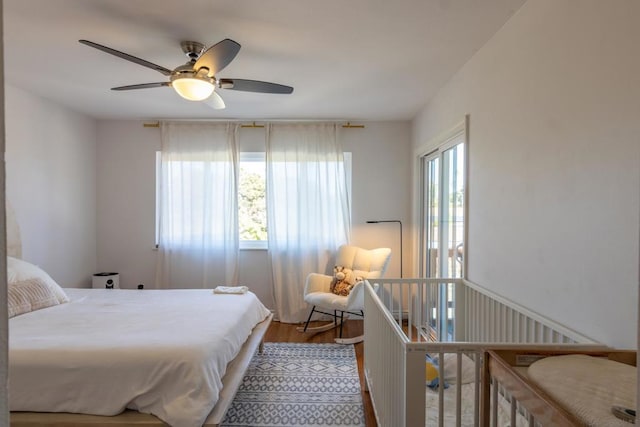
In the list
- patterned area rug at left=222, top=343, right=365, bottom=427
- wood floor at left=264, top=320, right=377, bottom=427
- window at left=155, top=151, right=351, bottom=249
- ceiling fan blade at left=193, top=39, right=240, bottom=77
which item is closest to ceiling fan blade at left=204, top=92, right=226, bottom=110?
ceiling fan blade at left=193, top=39, right=240, bottom=77

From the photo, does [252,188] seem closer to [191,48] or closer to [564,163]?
[191,48]

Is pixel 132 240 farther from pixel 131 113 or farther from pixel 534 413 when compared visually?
pixel 534 413

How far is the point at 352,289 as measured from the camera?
3465mm

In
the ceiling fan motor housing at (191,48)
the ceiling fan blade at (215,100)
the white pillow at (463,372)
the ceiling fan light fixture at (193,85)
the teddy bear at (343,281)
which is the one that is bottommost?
the white pillow at (463,372)

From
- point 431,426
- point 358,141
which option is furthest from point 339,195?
point 431,426

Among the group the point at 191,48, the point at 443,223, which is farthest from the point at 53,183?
the point at 443,223

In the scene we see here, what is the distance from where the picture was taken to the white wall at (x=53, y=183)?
123 inches

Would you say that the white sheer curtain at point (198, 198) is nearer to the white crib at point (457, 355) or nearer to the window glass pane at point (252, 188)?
the window glass pane at point (252, 188)

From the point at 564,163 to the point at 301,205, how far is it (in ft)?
9.61

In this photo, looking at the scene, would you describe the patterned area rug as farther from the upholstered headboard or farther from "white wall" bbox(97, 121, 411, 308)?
the upholstered headboard

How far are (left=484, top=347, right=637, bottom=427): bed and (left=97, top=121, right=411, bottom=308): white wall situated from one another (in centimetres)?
329

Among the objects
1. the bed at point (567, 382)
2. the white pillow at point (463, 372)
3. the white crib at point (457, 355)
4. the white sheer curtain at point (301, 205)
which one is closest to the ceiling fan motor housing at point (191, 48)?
the white sheer curtain at point (301, 205)

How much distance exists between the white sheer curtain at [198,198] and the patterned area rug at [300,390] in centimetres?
146

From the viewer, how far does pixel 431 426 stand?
1.61m
